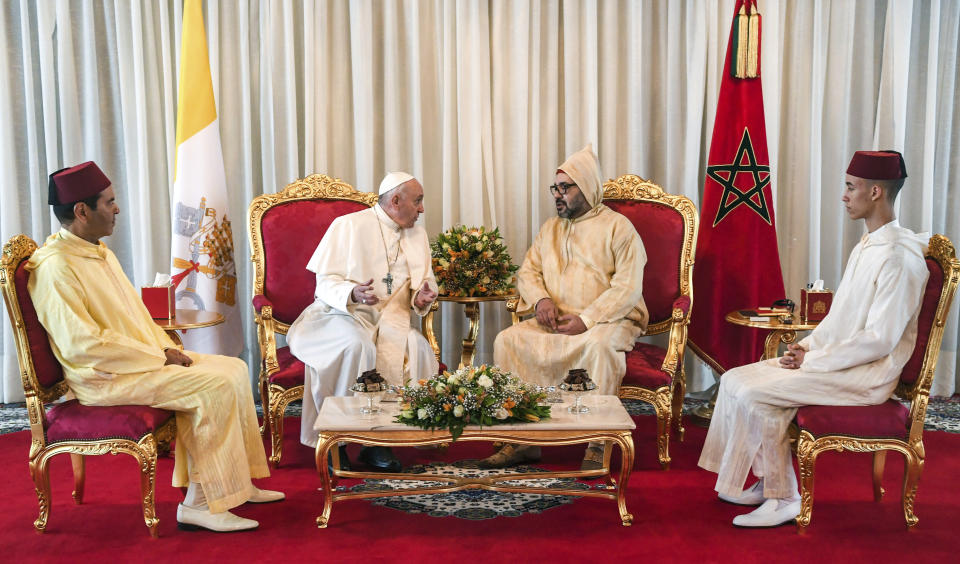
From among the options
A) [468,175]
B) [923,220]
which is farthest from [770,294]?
[468,175]

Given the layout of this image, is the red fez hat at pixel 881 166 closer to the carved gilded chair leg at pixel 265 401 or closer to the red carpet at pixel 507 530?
the red carpet at pixel 507 530

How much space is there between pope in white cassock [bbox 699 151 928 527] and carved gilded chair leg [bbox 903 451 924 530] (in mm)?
289

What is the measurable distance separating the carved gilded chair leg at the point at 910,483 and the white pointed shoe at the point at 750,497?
2.01 feet

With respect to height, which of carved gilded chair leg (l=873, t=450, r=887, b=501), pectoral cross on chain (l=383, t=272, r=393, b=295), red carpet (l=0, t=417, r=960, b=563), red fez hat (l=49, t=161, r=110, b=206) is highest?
red fez hat (l=49, t=161, r=110, b=206)

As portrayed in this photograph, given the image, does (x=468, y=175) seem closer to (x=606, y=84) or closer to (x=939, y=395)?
(x=606, y=84)

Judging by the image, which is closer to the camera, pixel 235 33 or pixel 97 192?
pixel 97 192

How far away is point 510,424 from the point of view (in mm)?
3908

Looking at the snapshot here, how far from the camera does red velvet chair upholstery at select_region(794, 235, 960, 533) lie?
3857mm

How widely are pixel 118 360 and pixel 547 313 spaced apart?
246 centimetres

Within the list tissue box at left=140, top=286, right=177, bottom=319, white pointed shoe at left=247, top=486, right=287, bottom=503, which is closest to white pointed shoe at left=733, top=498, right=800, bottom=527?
white pointed shoe at left=247, top=486, right=287, bottom=503

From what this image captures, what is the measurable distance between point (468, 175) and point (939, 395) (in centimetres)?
388

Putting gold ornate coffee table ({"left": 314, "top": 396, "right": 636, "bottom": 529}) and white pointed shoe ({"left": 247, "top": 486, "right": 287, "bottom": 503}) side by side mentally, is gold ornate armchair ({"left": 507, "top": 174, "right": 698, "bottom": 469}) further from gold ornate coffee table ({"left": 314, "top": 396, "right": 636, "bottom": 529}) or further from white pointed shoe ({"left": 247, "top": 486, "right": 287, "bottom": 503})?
white pointed shoe ({"left": 247, "top": 486, "right": 287, "bottom": 503})

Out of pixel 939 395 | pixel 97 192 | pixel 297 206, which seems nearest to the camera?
pixel 97 192

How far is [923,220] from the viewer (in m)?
6.57
